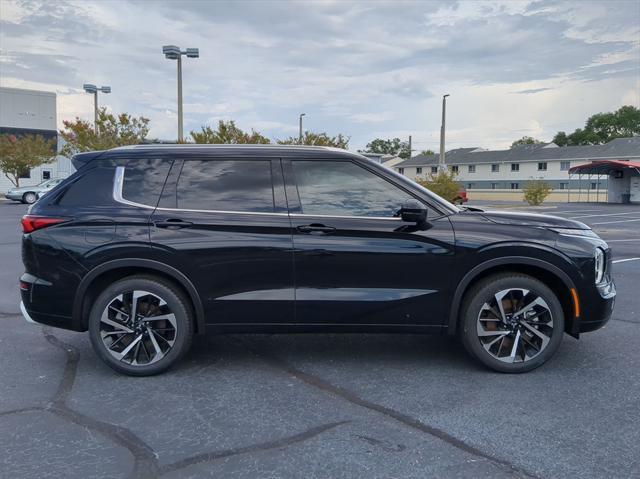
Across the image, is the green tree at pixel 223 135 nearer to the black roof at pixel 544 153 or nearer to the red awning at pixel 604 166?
the red awning at pixel 604 166

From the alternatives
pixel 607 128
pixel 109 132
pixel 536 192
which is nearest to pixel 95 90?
pixel 109 132

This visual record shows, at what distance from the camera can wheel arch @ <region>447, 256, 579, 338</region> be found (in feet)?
14.0

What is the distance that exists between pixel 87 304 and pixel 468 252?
3.09m

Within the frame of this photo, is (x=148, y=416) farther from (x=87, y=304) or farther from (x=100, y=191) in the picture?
(x=100, y=191)

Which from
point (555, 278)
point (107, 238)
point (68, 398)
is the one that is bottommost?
point (68, 398)

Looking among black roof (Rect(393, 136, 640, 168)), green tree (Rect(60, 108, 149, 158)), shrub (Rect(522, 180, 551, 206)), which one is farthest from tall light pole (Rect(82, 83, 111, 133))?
black roof (Rect(393, 136, 640, 168))

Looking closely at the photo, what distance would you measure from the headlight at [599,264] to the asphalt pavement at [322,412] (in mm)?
784

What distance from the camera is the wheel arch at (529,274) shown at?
168 inches

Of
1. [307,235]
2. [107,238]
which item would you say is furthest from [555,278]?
[107,238]

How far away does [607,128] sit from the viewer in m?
92.5

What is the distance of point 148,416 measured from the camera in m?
3.63

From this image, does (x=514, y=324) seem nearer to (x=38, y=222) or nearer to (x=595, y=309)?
(x=595, y=309)

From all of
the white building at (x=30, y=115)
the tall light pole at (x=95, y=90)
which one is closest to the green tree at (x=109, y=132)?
the tall light pole at (x=95, y=90)

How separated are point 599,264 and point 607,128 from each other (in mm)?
101514
